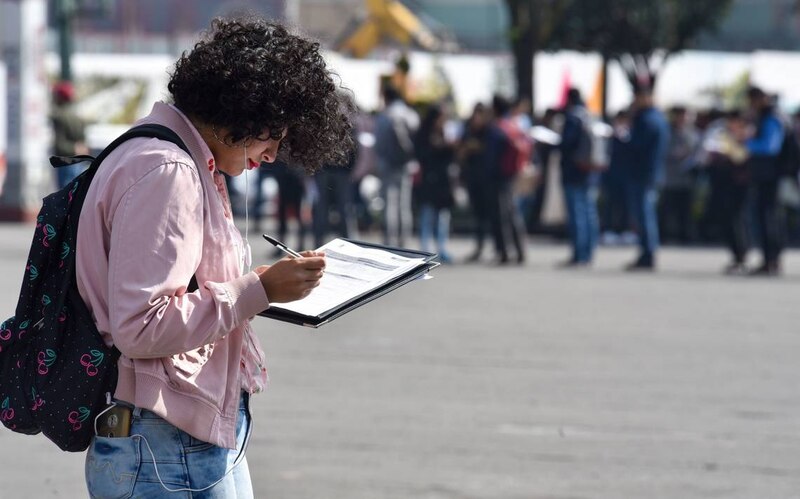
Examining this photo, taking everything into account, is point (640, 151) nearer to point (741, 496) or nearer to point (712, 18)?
point (741, 496)

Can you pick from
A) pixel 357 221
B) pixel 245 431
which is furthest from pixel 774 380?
pixel 357 221

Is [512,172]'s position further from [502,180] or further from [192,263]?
[192,263]

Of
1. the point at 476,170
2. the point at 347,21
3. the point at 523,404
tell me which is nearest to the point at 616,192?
the point at 476,170

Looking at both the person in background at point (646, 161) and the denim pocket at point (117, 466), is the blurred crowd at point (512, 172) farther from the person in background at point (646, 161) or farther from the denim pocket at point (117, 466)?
the denim pocket at point (117, 466)

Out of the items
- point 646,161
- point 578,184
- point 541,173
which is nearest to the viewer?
point 646,161

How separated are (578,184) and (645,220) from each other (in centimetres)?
111

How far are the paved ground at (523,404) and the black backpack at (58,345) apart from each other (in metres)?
2.92

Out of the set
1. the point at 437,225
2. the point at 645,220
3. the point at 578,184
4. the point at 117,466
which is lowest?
the point at 437,225

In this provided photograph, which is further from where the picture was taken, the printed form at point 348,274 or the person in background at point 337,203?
the person in background at point 337,203

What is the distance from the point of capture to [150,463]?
292 centimetres

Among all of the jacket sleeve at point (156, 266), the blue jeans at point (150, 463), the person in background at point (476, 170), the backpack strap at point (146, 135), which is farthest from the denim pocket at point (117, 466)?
the person in background at point (476, 170)

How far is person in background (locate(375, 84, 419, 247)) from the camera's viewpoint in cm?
1638

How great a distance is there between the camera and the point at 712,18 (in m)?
34.3

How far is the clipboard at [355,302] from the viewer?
3.06 metres
